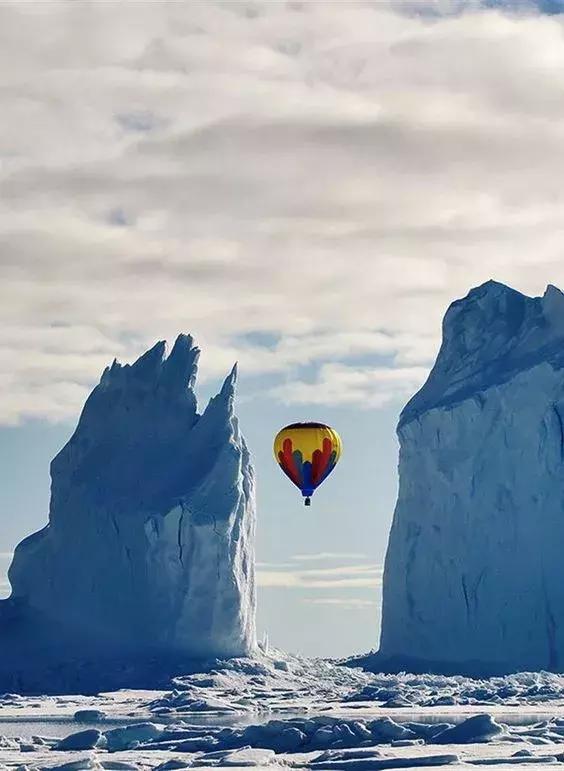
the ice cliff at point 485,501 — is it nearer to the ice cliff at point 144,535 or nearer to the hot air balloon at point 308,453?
the hot air balloon at point 308,453

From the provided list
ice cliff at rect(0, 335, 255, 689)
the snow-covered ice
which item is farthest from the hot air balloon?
the snow-covered ice

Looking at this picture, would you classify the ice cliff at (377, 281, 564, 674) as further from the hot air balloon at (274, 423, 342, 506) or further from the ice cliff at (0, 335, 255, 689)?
the ice cliff at (0, 335, 255, 689)

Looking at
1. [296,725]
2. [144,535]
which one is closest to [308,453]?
[144,535]

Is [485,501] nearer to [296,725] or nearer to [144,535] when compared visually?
[144,535]

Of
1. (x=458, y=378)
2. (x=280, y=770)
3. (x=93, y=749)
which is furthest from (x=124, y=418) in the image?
(x=280, y=770)

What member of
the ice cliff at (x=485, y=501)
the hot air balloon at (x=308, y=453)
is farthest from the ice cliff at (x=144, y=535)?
the ice cliff at (x=485, y=501)

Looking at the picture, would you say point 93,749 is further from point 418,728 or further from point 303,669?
point 303,669
